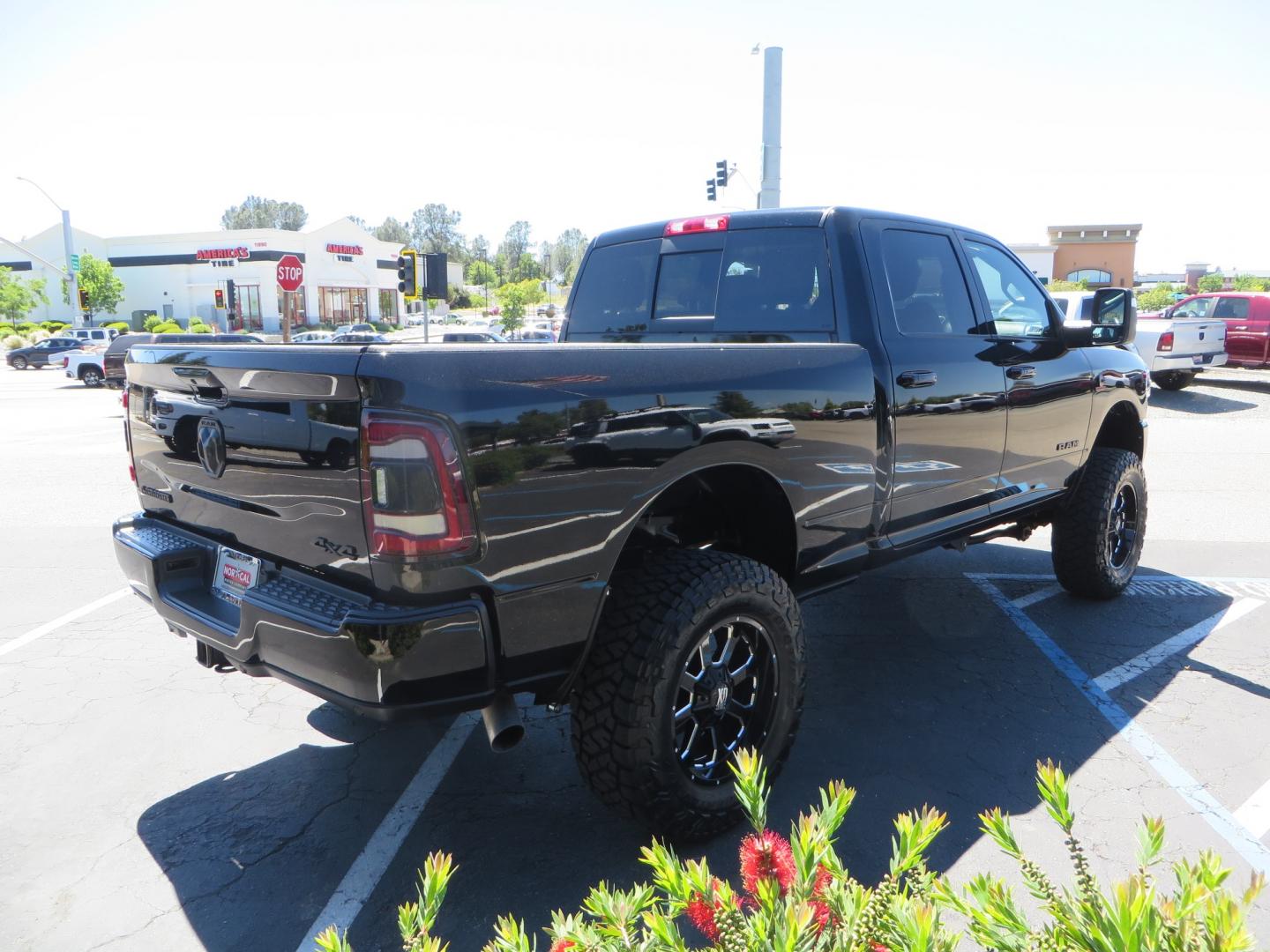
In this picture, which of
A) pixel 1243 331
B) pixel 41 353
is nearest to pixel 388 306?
pixel 41 353

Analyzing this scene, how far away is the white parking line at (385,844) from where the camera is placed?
2.67m

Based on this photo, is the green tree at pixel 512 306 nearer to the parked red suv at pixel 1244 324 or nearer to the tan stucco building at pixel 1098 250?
the tan stucco building at pixel 1098 250

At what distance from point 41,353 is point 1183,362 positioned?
38204 mm

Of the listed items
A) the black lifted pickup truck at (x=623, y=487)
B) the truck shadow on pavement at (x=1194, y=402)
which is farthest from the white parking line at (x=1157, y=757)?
the truck shadow on pavement at (x=1194, y=402)

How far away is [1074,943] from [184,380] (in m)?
2.85

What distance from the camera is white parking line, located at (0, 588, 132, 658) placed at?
4.92m

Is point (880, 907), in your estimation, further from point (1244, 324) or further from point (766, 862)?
point (1244, 324)

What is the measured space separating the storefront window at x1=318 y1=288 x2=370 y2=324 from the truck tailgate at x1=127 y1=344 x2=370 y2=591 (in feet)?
210

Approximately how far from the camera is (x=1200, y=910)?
3.84 feet

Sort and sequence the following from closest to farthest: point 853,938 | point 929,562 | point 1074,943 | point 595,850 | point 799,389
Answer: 1. point 1074,943
2. point 853,938
3. point 595,850
4. point 799,389
5. point 929,562

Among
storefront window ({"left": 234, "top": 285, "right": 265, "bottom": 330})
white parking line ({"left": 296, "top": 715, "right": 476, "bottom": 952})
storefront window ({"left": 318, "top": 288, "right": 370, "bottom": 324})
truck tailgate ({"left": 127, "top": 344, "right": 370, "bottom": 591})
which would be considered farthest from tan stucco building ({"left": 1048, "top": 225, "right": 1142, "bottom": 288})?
truck tailgate ({"left": 127, "top": 344, "right": 370, "bottom": 591})

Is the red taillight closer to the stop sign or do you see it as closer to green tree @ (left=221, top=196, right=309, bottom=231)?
the stop sign

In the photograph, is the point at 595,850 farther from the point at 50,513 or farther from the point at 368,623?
the point at 50,513

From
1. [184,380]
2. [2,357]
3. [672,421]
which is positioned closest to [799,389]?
[672,421]
